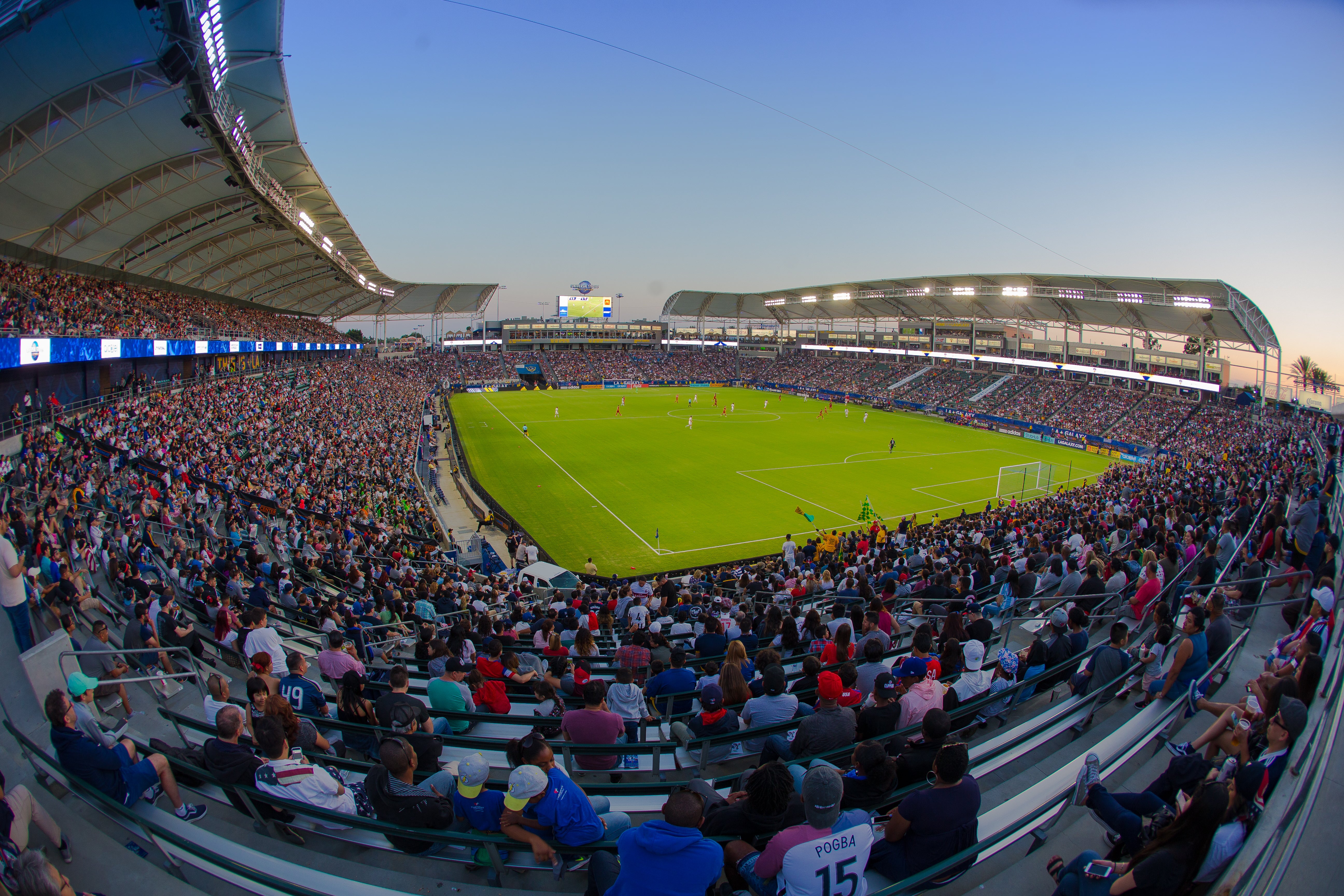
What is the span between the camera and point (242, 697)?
6.67m

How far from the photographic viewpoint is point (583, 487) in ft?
Result: 111

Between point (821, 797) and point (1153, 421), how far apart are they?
59.9 meters

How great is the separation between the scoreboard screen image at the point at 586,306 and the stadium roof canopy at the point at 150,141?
71.1m

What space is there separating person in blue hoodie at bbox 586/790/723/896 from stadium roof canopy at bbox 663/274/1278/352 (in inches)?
2145

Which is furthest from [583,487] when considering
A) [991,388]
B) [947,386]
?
[947,386]

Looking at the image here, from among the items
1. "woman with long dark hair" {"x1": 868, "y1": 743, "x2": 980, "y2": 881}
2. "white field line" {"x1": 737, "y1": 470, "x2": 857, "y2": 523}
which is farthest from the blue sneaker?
"white field line" {"x1": 737, "y1": 470, "x2": 857, "y2": 523}

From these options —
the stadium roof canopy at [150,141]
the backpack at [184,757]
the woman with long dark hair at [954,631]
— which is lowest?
the backpack at [184,757]

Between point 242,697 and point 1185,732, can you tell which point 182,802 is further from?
point 1185,732

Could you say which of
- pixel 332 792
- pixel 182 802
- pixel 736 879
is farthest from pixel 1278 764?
pixel 182 802

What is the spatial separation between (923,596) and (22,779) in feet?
38.6

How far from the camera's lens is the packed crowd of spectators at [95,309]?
1989 centimetres

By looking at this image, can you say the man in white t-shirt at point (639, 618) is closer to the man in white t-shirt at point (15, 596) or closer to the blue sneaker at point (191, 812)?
the blue sneaker at point (191, 812)

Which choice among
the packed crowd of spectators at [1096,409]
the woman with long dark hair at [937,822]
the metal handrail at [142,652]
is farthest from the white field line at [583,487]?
the packed crowd of spectators at [1096,409]

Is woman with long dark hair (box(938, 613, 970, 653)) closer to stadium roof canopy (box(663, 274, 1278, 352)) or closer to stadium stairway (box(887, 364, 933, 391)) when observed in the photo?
stadium roof canopy (box(663, 274, 1278, 352))
